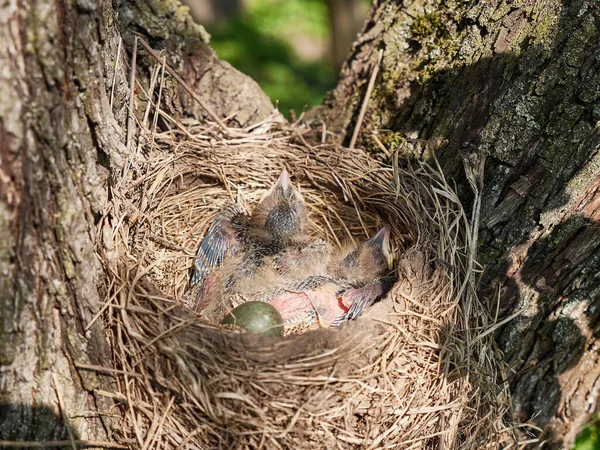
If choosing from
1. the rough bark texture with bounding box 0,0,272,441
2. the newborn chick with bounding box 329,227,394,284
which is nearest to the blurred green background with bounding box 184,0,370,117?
the newborn chick with bounding box 329,227,394,284

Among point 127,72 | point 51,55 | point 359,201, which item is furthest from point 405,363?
point 127,72

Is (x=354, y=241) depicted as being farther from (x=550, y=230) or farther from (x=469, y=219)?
(x=550, y=230)

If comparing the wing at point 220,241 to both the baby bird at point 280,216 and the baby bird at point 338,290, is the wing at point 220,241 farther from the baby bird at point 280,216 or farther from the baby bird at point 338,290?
the baby bird at point 338,290

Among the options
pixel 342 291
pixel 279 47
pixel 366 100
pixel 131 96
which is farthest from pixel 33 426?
pixel 279 47

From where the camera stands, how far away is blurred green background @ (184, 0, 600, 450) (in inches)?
344

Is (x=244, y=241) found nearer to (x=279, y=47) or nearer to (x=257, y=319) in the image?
(x=257, y=319)

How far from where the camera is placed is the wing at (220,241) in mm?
3049

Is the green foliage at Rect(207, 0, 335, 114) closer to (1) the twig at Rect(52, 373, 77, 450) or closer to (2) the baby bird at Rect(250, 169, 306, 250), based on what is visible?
(2) the baby bird at Rect(250, 169, 306, 250)

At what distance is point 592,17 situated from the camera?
238 centimetres

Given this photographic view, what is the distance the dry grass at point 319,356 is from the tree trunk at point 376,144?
13 centimetres

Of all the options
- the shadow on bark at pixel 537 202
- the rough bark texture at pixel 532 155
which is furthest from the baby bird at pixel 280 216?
the shadow on bark at pixel 537 202

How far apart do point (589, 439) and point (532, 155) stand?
188 cm

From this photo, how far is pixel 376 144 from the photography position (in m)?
3.09

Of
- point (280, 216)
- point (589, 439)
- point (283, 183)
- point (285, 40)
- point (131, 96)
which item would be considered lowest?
point (589, 439)
